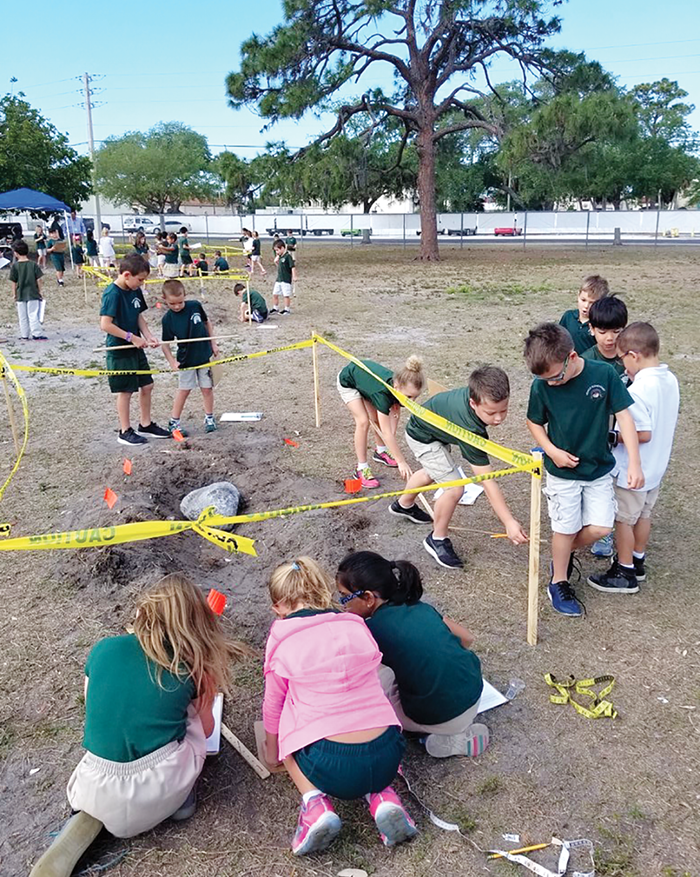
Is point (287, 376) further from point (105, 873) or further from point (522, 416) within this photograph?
point (105, 873)

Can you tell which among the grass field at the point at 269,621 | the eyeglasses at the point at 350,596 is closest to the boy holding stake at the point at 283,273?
the grass field at the point at 269,621

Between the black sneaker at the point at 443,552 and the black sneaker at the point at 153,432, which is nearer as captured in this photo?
the black sneaker at the point at 443,552

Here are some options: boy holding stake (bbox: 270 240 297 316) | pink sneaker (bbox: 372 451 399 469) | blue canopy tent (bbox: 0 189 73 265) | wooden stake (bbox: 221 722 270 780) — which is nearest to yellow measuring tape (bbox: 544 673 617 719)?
wooden stake (bbox: 221 722 270 780)

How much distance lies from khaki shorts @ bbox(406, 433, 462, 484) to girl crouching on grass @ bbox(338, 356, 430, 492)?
0.38 metres

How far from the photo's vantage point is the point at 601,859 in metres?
2.56

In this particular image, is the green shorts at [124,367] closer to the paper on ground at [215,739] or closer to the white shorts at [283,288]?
the paper on ground at [215,739]

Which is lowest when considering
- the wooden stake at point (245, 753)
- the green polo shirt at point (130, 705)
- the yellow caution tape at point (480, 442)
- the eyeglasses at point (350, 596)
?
the wooden stake at point (245, 753)

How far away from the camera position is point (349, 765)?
254cm

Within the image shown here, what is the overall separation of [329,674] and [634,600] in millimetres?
2419

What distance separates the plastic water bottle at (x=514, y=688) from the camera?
3454 mm

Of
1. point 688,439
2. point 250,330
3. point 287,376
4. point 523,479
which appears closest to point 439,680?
point 523,479

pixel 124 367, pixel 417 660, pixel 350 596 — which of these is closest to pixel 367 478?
pixel 124 367

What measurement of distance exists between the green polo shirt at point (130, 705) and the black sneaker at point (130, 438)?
459cm

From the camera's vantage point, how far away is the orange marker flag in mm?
5363
